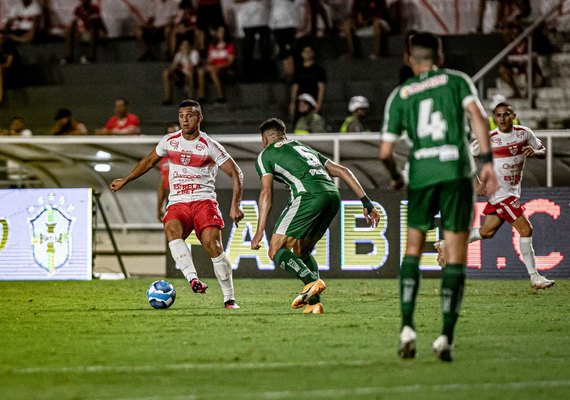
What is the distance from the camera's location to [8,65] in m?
25.5

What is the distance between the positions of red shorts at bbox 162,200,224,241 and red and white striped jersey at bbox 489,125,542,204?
12.8 ft

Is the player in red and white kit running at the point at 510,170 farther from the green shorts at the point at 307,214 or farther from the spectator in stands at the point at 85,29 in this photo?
the spectator in stands at the point at 85,29

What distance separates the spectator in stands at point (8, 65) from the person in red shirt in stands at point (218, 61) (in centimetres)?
447

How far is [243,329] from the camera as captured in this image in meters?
10.1

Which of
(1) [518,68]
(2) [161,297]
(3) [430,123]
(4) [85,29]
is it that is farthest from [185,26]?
(3) [430,123]

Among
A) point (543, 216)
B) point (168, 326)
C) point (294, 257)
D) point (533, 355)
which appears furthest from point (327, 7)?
point (533, 355)

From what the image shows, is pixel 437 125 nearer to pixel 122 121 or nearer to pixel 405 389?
pixel 405 389

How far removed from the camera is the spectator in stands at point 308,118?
20.0m

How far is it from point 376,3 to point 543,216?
8.54 metres

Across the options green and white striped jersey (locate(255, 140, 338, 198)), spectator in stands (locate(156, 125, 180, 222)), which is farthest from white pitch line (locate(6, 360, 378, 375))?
spectator in stands (locate(156, 125, 180, 222))

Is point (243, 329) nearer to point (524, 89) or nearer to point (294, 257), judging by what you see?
point (294, 257)

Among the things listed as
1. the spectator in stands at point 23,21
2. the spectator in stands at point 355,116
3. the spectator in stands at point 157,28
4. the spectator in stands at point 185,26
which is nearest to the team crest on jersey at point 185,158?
the spectator in stands at point 355,116

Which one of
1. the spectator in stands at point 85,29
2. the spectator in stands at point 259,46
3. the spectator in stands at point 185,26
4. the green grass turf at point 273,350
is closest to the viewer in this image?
the green grass turf at point 273,350

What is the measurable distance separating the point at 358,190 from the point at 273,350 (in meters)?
3.82
